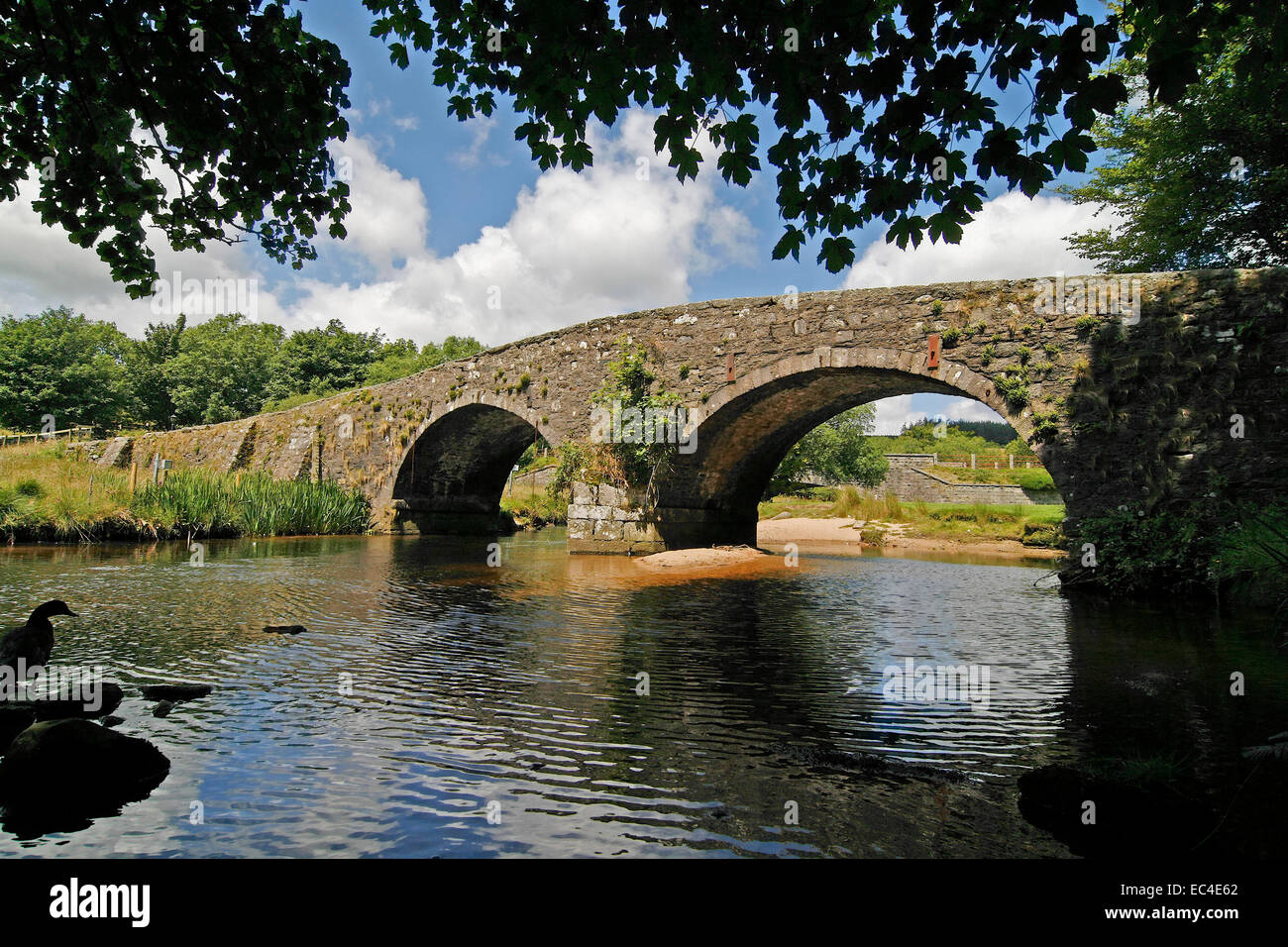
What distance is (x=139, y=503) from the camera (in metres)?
15.5

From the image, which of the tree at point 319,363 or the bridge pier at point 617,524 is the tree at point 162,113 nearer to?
the bridge pier at point 617,524

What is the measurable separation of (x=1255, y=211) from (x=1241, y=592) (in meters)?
14.1

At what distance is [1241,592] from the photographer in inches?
345

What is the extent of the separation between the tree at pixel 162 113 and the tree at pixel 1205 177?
16513mm

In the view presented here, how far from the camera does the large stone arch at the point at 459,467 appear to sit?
20641 millimetres

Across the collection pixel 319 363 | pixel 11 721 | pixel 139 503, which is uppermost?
pixel 319 363

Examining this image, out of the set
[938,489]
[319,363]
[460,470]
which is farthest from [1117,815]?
[319,363]

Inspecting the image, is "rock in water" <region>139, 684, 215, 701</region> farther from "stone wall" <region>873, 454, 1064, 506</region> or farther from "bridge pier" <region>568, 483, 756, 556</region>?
"stone wall" <region>873, 454, 1064, 506</region>

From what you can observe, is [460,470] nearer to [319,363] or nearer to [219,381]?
[319,363]

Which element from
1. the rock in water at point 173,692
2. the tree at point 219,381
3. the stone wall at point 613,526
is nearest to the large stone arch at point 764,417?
the stone wall at point 613,526

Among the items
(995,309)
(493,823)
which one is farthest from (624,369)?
(493,823)

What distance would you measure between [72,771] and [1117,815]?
4.22 meters
